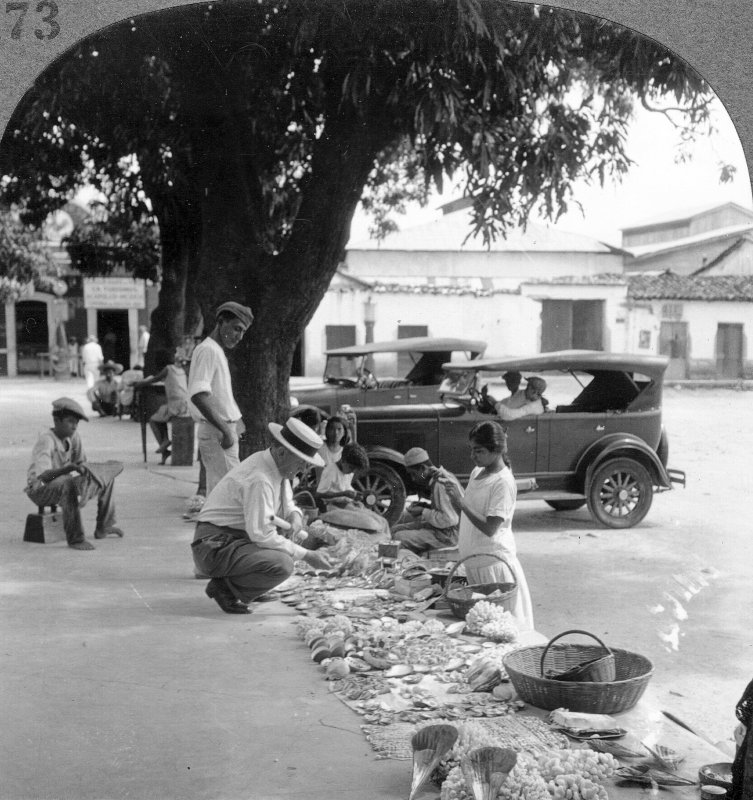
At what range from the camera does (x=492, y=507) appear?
598 cm

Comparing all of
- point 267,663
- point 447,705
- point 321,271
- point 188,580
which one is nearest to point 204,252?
point 321,271

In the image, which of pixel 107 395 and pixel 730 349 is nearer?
pixel 107 395

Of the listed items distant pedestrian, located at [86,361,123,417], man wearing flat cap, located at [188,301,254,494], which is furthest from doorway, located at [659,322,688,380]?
man wearing flat cap, located at [188,301,254,494]

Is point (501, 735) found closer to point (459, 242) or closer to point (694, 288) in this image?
point (694, 288)

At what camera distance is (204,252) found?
34.1ft

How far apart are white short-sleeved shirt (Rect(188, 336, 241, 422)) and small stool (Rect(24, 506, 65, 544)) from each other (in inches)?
64.1

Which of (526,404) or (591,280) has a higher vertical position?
(591,280)

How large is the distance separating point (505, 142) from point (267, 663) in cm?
637

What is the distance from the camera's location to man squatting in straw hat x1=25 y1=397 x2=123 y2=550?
7.85 meters

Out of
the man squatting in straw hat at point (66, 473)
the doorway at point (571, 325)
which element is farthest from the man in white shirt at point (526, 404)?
the doorway at point (571, 325)

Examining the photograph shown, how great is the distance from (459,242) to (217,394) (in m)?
23.7

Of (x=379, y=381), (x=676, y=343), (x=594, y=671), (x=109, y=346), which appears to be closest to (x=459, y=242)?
(x=676, y=343)

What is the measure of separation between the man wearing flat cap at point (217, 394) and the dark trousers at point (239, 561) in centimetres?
156

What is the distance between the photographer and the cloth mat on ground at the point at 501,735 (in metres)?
3.92
